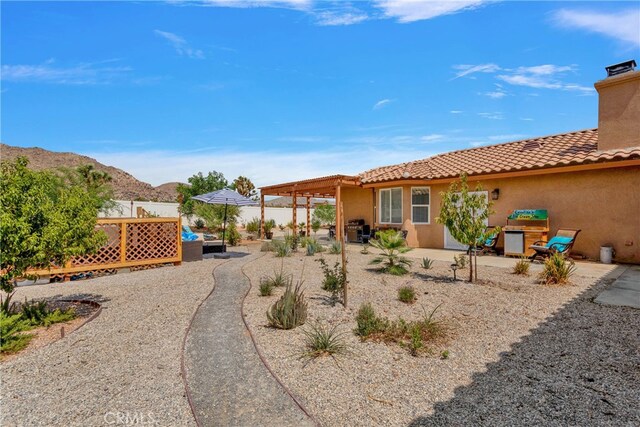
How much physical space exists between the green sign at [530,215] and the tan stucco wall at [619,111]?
266 centimetres

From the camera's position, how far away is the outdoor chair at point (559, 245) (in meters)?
9.56

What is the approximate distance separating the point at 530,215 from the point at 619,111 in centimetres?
407

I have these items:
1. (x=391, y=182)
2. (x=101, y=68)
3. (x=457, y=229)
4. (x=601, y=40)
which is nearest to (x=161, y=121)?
(x=101, y=68)

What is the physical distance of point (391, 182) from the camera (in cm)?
1473

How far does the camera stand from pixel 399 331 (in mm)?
4582

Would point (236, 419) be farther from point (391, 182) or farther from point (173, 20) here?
point (391, 182)

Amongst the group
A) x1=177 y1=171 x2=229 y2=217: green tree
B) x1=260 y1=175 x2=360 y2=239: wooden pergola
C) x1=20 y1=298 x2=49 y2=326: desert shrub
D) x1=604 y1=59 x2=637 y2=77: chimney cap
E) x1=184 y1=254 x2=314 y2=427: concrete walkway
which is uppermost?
x1=604 y1=59 x2=637 y2=77: chimney cap

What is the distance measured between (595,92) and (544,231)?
16.6 ft

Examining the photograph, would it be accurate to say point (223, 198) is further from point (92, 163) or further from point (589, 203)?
point (92, 163)

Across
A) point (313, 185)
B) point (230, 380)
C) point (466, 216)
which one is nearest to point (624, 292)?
point (466, 216)

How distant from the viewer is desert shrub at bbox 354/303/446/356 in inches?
173

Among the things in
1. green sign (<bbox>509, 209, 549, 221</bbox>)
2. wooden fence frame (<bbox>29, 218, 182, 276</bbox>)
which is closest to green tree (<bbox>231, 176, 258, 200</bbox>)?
wooden fence frame (<bbox>29, 218, 182, 276</bbox>)

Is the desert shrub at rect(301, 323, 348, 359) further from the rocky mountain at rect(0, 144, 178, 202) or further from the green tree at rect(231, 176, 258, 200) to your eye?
the rocky mountain at rect(0, 144, 178, 202)

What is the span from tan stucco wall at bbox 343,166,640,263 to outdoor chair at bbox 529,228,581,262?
846 millimetres
